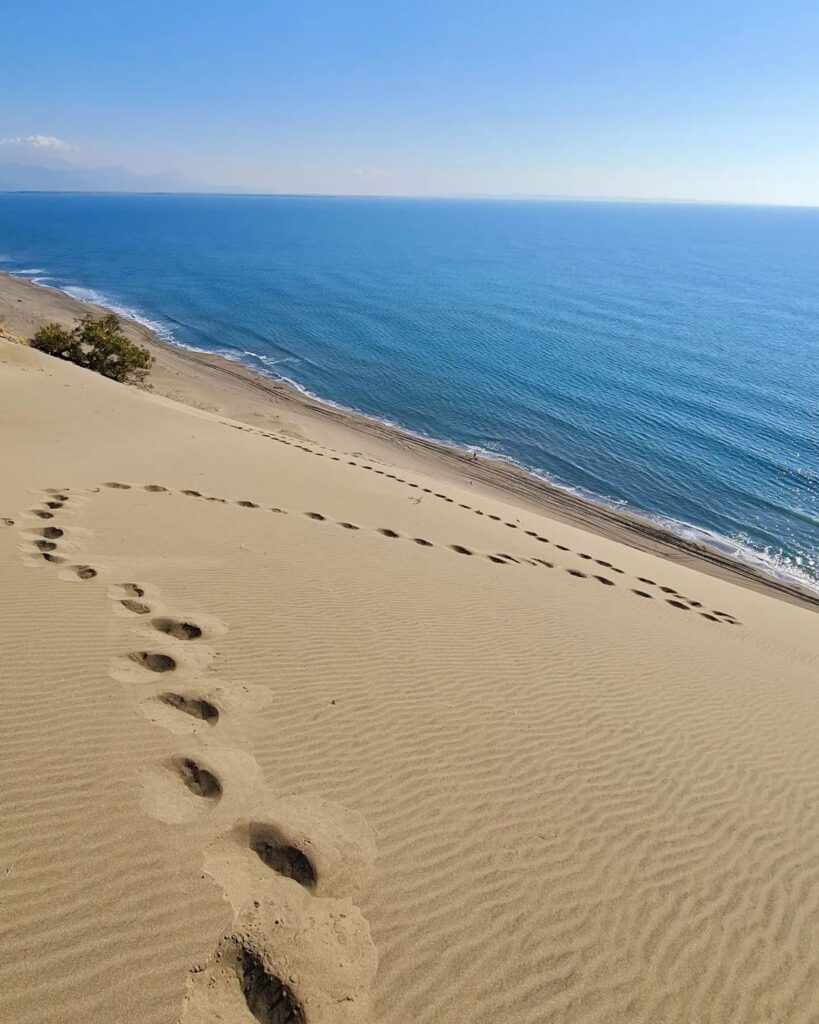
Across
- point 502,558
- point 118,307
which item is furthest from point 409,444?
point 118,307

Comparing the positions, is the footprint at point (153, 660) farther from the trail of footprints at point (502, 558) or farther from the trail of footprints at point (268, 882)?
the trail of footprints at point (502, 558)

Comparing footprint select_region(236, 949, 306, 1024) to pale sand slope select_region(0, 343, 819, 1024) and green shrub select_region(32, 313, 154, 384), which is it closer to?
pale sand slope select_region(0, 343, 819, 1024)

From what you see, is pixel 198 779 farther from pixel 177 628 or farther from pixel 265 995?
pixel 177 628

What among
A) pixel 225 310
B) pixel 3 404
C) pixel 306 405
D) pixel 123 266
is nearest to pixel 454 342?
pixel 306 405

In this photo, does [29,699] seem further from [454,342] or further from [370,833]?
[454,342]

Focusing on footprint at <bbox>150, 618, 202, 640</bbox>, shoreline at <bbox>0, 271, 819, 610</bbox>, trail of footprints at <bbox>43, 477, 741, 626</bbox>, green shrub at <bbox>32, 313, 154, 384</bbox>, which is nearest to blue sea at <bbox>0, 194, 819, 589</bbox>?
shoreline at <bbox>0, 271, 819, 610</bbox>
